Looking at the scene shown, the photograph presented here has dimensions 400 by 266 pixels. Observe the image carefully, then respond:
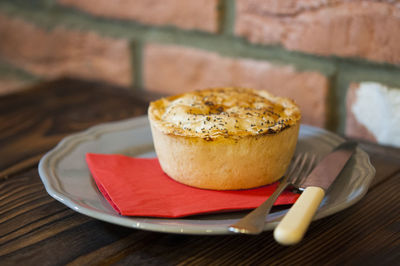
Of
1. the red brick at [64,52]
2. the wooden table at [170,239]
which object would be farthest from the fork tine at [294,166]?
the red brick at [64,52]

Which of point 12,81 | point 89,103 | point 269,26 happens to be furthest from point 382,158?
point 12,81

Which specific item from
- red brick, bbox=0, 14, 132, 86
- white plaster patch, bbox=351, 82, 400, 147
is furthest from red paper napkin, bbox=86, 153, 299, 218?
red brick, bbox=0, 14, 132, 86

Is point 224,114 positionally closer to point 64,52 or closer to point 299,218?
point 299,218

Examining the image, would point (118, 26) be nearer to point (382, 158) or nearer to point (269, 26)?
point (269, 26)

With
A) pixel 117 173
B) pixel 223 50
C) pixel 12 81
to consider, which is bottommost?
pixel 12 81

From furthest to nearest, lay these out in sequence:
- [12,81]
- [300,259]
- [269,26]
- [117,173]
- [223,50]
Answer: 1. [12,81]
2. [223,50]
3. [269,26]
4. [117,173]
5. [300,259]

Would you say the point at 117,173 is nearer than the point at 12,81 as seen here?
Yes
